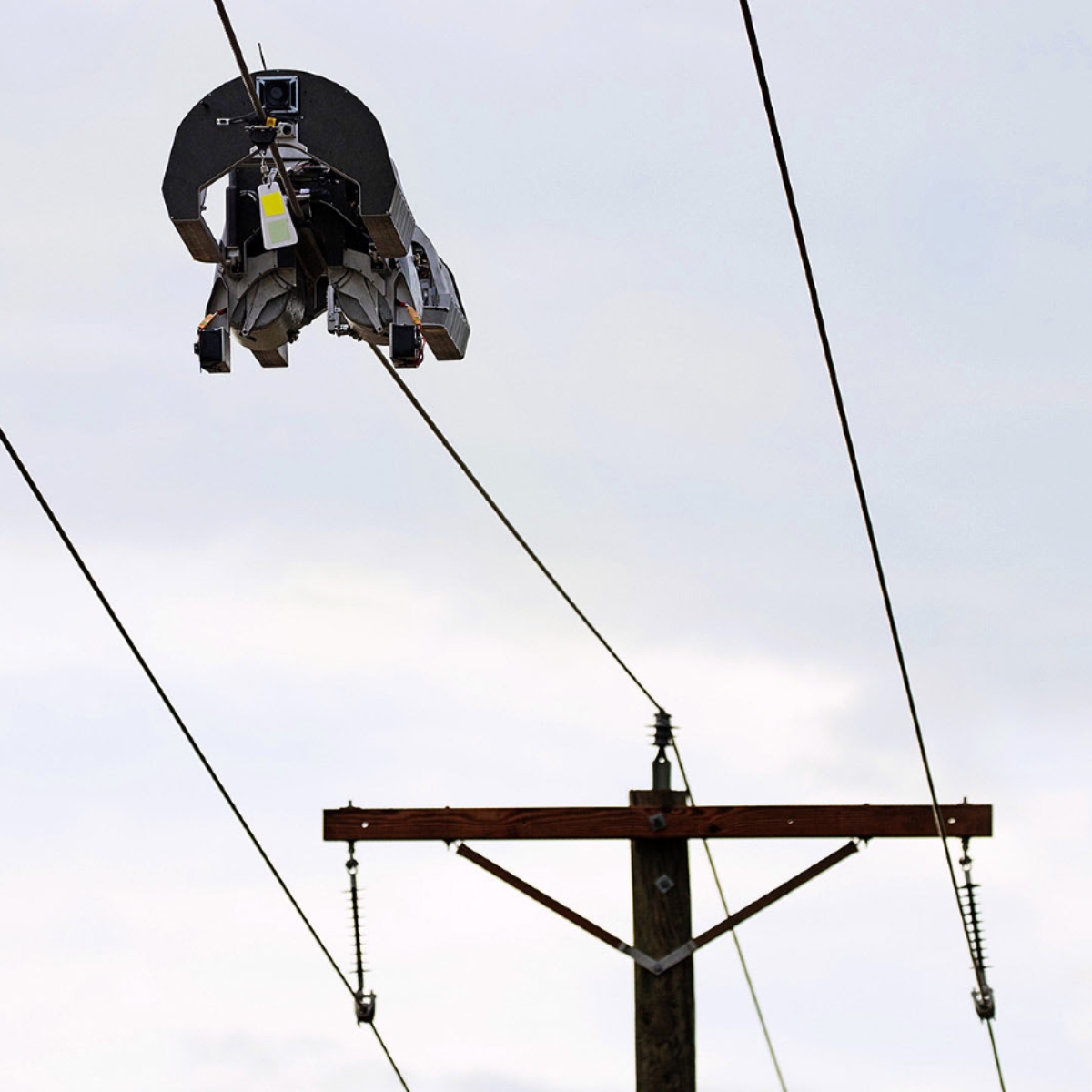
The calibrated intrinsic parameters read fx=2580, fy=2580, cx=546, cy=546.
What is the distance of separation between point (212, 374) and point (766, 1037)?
5791 millimetres

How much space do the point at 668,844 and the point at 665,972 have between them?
0.55 meters

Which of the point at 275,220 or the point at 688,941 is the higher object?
the point at 275,220

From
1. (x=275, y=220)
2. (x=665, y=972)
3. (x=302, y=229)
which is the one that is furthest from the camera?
(x=665, y=972)

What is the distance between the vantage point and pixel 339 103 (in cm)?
891

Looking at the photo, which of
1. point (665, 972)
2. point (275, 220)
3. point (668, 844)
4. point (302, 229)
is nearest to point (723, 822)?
point (668, 844)

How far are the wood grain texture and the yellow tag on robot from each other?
3.41 m

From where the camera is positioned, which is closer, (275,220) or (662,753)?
(275,220)

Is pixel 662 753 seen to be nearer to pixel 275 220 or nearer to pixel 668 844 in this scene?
pixel 668 844

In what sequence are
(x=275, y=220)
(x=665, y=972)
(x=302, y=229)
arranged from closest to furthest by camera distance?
(x=275, y=220)
(x=302, y=229)
(x=665, y=972)

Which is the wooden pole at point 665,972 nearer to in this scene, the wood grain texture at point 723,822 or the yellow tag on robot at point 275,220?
the wood grain texture at point 723,822

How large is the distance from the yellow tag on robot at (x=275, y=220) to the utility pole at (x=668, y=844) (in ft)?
11.3

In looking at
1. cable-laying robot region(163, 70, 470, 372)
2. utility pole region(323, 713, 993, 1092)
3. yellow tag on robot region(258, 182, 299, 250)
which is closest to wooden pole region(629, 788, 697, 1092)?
utility pole region(323, 713, 993, 1092)

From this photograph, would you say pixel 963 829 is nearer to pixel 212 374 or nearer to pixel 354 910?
pixel 354 910

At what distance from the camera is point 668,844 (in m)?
11.2
